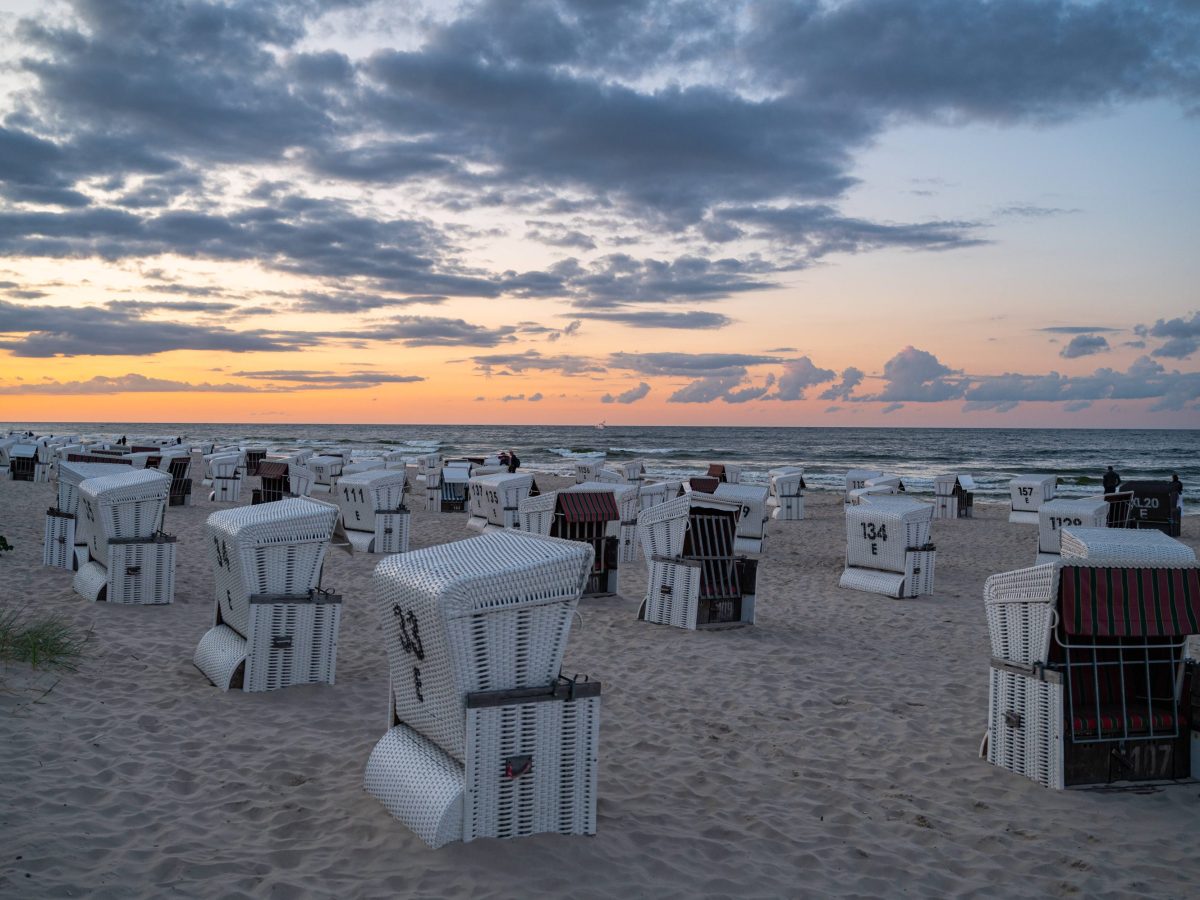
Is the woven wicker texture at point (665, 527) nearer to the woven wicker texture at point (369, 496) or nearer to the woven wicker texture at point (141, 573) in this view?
the woven wicker texture at point (141, 573)

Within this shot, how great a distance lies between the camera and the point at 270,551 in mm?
7293

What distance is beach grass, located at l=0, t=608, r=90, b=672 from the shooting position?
7.28 m

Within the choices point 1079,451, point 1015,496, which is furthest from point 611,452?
point 1015,496

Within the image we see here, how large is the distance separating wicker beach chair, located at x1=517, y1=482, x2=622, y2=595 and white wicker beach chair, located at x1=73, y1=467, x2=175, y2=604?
4.67m

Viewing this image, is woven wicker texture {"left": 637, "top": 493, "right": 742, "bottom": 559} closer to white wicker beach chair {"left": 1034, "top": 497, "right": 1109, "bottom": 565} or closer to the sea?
white wicker beach chair {"left": 1034, "top": 497, "right": 1109, "bottom": 565}

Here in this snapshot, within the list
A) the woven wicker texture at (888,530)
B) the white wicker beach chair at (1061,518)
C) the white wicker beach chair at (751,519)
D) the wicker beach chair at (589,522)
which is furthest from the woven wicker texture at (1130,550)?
the white wicker beach chair at (1061,518)

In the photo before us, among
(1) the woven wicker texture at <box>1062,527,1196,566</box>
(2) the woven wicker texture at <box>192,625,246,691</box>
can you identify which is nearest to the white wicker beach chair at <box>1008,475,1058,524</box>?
(1) the woven wicker texture at <box>1062,527,1196,566</box>

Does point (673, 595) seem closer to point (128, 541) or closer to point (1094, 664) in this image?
point (1094, 664)

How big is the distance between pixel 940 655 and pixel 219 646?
741 cm

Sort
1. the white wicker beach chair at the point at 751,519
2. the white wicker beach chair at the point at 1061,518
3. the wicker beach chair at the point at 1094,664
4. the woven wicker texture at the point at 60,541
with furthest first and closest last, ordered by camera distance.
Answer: the white wicker beach chair at the point at 1061,518 < the white wicker beach chair at the point at 751,519 < the woven wicker texture at the point at 60,541 < the wicker beach chair at the point at 1094,664

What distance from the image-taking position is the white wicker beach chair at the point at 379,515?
1697cm

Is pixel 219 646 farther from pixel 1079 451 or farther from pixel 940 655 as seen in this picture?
pixel 1079 451

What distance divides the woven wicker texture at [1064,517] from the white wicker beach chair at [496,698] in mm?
16596

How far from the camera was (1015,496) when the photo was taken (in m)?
28.6
